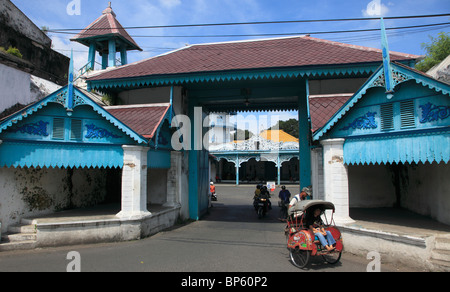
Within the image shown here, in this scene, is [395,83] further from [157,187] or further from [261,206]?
[157,187]

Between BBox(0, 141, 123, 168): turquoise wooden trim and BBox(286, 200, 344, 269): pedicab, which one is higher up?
BBox(0, 141, 123, 168): turquoise wooden trim

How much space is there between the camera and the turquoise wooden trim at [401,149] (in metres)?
6.45

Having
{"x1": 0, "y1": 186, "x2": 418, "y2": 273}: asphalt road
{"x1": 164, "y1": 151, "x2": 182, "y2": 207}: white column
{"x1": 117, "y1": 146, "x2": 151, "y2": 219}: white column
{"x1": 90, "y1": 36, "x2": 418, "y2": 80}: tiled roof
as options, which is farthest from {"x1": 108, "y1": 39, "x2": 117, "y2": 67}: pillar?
{"x1": 0, "y1": 186, "x2": 418, "y2": 273}: asphalt road

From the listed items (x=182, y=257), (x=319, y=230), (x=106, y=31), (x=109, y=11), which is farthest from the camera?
(x=109, y=11)

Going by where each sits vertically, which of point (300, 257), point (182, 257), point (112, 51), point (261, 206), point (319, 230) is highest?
point (112, 51)

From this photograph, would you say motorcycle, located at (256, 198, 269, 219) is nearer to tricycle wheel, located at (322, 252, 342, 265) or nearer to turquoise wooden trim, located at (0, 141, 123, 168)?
tricycle wheel, located at (322, 252, 342, 265)

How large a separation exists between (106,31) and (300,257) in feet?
53.9

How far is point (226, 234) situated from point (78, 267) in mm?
4972

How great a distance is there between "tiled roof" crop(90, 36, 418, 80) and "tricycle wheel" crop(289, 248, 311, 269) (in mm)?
6134

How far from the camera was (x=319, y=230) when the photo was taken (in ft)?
21.4

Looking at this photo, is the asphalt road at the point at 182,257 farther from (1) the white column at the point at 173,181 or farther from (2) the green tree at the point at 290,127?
(2) the green tree at the point at 290,127

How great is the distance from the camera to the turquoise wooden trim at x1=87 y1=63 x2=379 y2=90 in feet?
31.7

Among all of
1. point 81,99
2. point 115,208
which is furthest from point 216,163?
point 81,99

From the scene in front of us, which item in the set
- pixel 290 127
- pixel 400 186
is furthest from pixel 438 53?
pixel 290 127
